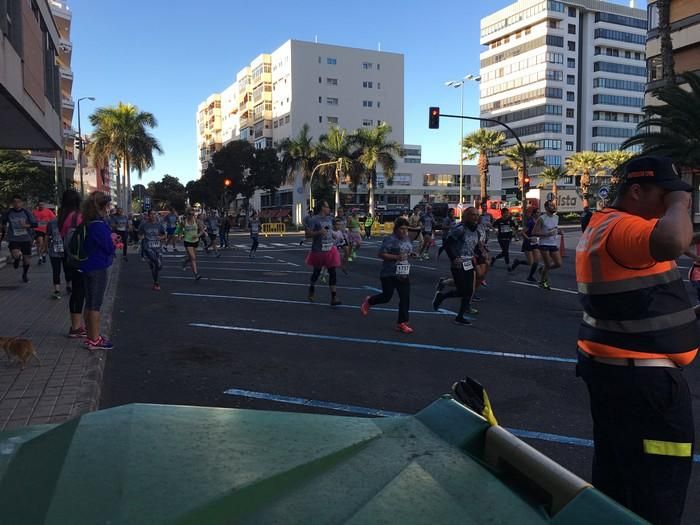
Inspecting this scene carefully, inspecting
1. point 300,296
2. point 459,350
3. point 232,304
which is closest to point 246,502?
point 459,350

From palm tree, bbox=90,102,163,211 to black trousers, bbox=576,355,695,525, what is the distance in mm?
52879

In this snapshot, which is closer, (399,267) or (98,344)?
(98,344)

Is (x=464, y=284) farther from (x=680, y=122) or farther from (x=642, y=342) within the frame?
(x=680, y=122)

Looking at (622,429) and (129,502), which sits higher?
(129,502)

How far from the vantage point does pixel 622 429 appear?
230 centimetres

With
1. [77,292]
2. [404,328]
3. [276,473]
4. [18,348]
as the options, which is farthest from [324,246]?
[276,473]

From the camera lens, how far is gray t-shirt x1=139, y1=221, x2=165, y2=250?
13.0 meters

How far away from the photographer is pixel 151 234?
13.2 metres

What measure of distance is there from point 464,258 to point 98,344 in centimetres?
526

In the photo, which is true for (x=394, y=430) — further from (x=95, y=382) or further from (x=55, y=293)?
(x=55, y=293)

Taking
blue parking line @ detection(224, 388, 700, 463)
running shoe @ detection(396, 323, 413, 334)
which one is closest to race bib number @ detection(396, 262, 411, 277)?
running shoe @ detection(396, 323, 413, 334)

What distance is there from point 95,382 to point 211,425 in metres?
4.18

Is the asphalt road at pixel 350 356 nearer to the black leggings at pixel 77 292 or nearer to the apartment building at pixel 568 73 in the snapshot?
the black leggings at pixel 77 292

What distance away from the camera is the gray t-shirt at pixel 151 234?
12953mm
